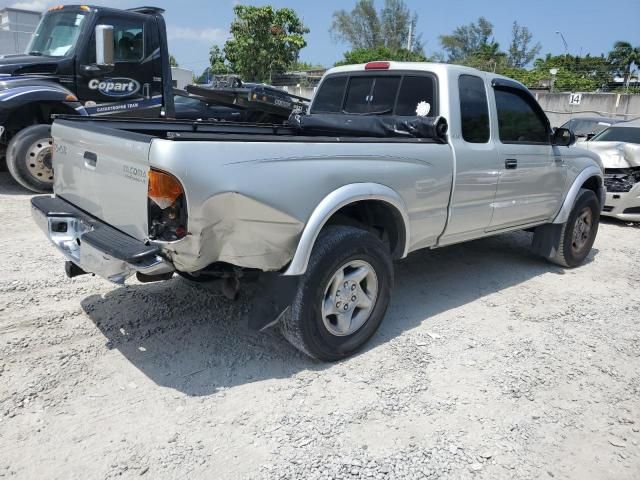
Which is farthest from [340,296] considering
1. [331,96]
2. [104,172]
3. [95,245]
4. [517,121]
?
[517,121]

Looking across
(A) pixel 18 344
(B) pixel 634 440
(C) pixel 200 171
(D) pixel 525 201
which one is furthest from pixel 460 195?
(A) pixel 18 344

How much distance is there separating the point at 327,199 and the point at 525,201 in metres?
2.55

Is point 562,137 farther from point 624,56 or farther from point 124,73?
point 624,56

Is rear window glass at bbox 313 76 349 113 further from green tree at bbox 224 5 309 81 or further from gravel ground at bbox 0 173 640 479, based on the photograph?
green tree at bbox 224 5 309 81

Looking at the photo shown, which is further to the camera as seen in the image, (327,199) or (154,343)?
(154,343)

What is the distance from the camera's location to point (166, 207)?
9.11 feet

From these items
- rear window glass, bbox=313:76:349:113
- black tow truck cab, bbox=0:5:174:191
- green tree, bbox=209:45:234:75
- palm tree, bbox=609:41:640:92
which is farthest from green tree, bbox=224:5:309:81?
rear window glass, bbox=313:76:349:113

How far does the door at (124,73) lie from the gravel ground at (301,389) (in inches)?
144

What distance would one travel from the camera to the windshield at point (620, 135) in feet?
31.0

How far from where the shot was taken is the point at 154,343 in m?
3.66

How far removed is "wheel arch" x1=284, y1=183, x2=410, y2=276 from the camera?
Result: 3.14 meters

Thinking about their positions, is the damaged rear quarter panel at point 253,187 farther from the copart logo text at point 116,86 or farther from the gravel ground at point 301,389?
the copart logo text at point 116,86

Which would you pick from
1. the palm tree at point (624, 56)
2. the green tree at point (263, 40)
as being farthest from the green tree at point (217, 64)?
the palm tree at point (624, 56)

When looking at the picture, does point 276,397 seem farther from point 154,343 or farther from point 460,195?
point 460,195
